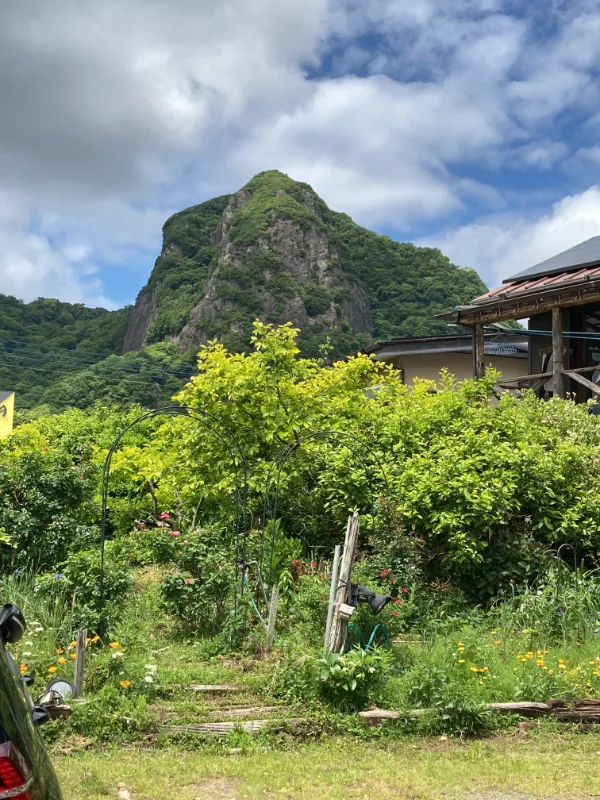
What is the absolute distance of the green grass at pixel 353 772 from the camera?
4.85 meters

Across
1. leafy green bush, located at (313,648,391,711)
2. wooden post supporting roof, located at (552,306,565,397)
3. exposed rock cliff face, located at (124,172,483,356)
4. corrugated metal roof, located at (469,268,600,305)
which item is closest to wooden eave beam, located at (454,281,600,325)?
corrugated metal roof, located at (469,268,600,305)

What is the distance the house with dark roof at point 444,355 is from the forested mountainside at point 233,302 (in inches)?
862

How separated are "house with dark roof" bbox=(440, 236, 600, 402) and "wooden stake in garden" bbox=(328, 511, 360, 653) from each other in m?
7.86

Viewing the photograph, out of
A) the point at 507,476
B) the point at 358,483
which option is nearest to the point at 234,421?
the point at 358,483

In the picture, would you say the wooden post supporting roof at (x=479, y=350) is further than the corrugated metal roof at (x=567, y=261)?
Yes

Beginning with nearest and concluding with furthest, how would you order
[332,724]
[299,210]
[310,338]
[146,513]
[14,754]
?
[14,754]
[332,724]
[146,513]
[310,338]
[299,210]

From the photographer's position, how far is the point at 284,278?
84750 millimetres

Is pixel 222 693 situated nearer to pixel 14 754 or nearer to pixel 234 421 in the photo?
pixel 14 754

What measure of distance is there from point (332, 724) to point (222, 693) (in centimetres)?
103

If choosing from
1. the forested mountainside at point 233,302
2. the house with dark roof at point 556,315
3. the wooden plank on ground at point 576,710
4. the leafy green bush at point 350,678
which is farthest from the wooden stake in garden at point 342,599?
the forested mountainside at point 233,302

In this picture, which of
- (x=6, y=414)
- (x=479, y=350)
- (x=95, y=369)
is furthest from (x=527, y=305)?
(x=95, y=369)

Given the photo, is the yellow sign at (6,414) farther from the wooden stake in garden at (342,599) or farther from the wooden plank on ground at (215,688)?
the wooden stake in garden at (342,599)

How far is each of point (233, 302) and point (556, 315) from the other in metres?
67.9

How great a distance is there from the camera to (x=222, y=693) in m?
6.52
